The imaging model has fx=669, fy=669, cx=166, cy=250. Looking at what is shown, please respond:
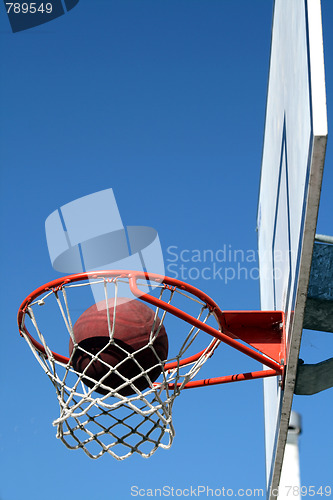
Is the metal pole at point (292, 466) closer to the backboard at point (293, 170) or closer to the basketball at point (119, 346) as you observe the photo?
the backboard at point (293, 170)

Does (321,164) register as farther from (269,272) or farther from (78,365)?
(269,272)

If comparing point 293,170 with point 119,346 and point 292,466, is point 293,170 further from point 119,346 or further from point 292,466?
point 292,466

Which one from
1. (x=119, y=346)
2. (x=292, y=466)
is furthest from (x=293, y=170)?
(x=292, y=466)

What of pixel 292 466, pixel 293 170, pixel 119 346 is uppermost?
pixel 293 170

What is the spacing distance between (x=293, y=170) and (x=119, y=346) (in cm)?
148

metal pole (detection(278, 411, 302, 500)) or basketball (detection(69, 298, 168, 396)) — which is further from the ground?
basketball (detection(69, 298, 168, 396))

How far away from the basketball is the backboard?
2.74ft

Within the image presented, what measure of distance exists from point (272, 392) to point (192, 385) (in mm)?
750

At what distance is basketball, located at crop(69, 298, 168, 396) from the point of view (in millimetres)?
4000

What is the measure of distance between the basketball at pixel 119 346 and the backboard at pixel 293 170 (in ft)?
2.74

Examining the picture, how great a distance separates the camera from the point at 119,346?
3990 mm

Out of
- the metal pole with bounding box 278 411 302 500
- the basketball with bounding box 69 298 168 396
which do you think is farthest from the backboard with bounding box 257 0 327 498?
the basketball with bounding box 69 298 168 396

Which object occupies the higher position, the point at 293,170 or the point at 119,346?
the point at 293,170

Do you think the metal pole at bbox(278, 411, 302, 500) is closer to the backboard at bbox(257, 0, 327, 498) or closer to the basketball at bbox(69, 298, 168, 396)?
the backboard at bbox(257, 0, 327, 498)
